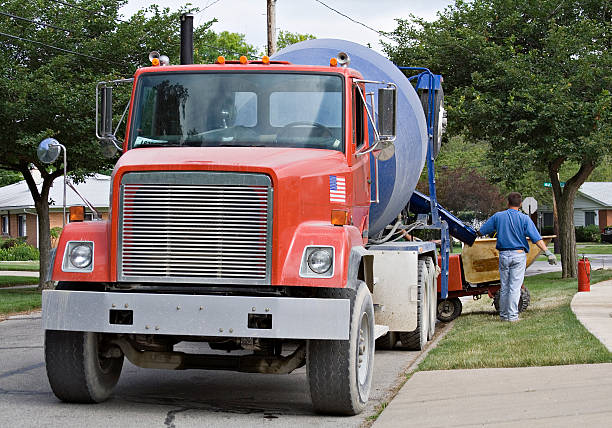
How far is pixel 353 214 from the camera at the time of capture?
8.72 meters

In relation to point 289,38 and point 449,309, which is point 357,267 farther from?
point 289,38

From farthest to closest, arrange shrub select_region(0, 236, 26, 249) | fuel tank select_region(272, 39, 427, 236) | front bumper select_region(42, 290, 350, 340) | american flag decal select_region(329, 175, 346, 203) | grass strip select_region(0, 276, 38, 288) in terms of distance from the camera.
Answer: shrub select_region(0, 236, 26, 249) < grass strip select_region(0, 276, 38, 288) < fuel tank select_region(272, 39, 427, 236) < american flag decal select_region(329, 175, 346, 203) < front bumper select_region(42, 290, 350, 340)

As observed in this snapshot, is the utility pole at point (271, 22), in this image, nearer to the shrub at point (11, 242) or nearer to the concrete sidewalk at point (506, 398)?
the concrete sidewalk at point (506, 398)

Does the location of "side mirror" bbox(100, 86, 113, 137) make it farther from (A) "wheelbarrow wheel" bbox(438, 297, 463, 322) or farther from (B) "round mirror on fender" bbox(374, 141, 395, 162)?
(A) "wheelbarrow wheel" bbox(438, 297, 463, 322)

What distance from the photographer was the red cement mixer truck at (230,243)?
725 cm

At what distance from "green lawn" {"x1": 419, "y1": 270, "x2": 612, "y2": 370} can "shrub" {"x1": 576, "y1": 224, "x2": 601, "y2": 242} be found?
59.4 m

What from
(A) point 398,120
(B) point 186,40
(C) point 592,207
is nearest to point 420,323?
(A) point 398,120

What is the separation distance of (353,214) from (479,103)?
49.1 feet

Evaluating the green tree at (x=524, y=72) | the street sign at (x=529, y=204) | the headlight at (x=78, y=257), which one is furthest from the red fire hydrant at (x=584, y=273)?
the street sign at (x=529, y=204)

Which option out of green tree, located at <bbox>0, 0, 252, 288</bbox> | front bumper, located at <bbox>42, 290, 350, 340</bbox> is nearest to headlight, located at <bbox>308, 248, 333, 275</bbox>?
front bumper, located at <bbox>42, 290, 350, 340</bbox>

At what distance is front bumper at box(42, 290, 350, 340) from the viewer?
7.11 meters

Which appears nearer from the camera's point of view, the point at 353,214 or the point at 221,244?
the point at 221,244

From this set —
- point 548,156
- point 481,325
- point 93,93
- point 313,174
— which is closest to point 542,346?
point 481,325

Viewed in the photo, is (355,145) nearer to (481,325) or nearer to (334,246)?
(334,246)
